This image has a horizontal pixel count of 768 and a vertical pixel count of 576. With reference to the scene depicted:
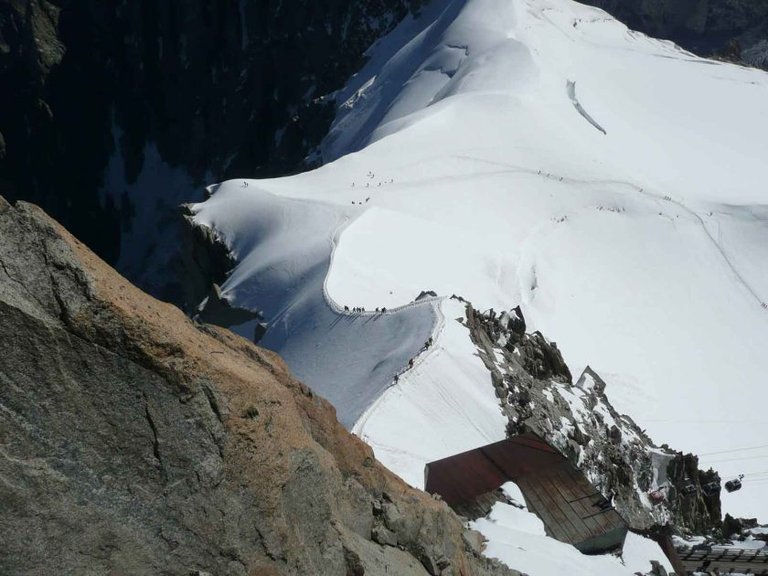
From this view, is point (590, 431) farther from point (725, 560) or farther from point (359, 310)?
point (359, 310)

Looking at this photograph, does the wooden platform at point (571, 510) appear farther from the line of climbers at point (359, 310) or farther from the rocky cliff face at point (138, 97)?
the rocky cliff face at point (138, 97)

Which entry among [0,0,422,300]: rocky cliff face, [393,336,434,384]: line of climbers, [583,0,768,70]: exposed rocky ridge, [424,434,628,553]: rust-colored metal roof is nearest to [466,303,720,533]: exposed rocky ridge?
[393,336,434,384]: line of climbers

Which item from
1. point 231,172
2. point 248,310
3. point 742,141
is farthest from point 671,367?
point 231,172

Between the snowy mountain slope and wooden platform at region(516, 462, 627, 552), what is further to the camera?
the snowy mountain slope

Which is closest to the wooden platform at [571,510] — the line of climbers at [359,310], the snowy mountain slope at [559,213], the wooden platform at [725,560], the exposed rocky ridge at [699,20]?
the wooden platform at [725,560]

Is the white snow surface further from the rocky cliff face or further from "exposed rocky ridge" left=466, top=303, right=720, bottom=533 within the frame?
the rocky cliff face

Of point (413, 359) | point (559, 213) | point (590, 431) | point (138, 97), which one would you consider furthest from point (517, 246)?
point (138, 97)
